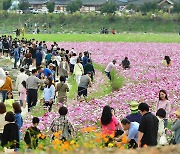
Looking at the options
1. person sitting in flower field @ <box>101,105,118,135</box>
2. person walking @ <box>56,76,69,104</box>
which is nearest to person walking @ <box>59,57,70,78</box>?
person walking @ <box>56,76,69,104</box>

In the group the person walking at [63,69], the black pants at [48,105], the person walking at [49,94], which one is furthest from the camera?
the person walking at [63,69]

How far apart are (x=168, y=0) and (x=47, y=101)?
95926 mm

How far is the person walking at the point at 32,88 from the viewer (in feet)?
67.2

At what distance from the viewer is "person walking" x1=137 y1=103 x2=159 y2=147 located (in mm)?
11836

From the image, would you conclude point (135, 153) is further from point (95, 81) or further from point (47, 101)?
point (95, 81)

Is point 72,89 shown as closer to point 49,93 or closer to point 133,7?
point 49,93

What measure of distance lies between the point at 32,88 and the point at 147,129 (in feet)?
30.7

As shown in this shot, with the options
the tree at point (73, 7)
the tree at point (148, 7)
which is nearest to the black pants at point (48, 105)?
the tree at point (148, 7)

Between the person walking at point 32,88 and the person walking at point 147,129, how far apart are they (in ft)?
29.1

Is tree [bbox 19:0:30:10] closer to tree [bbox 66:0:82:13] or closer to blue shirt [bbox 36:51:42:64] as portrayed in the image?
tree [bbox 66:0:82:13]

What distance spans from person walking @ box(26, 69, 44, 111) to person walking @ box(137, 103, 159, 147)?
349 inches

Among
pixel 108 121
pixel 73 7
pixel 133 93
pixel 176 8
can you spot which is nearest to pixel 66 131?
pixel 108 121

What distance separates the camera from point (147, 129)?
38.9 ft

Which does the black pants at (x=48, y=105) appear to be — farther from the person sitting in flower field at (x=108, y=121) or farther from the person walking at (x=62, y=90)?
the person sitting in flower field at (x=108, y=121)
